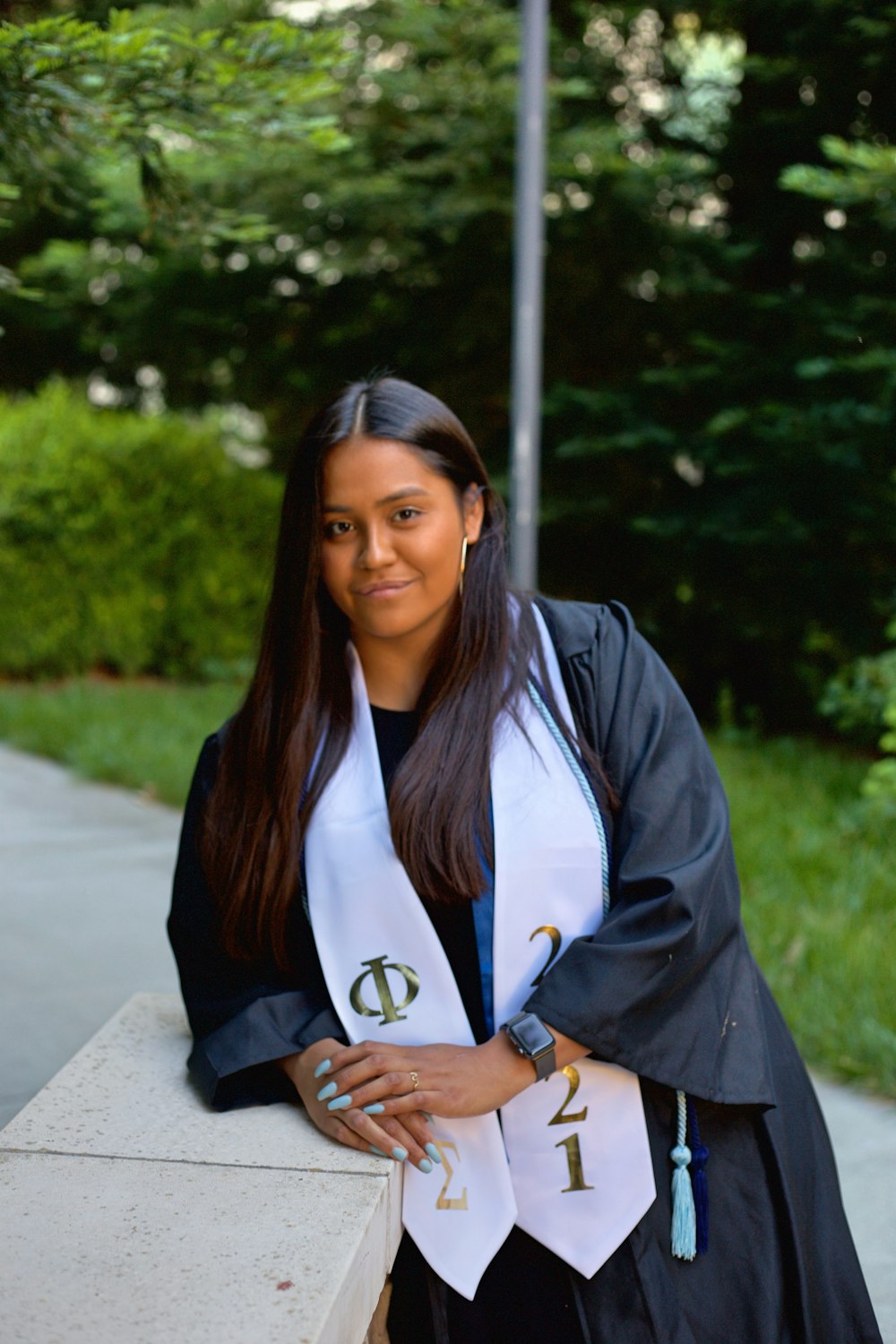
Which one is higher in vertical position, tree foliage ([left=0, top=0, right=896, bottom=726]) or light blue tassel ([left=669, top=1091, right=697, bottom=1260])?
tree foliage ([left=0, top=0, right=896, bottom=726])

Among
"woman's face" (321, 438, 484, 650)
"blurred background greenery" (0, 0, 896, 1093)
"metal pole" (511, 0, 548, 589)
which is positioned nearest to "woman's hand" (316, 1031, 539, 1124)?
"woman's face" (321, 438, 484, 650)

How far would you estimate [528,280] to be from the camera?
18.3ft

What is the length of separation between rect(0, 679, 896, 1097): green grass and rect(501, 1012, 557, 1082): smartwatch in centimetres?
187

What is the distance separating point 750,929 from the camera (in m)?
4.50

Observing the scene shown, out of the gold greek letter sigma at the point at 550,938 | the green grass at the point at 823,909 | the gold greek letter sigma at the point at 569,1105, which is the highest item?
the gold greek letter sigma at the point at 550,938

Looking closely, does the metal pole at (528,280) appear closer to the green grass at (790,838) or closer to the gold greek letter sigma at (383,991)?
the green grass at (790,838)

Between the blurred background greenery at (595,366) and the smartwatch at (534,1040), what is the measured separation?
277cm

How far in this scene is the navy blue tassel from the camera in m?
2.14

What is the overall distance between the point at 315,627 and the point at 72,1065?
0.88 metres

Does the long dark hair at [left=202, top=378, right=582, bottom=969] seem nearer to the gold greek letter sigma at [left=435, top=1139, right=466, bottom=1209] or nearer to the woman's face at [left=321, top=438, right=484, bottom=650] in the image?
the woman's face at [left=321, top=438, right=484, bottom=650]

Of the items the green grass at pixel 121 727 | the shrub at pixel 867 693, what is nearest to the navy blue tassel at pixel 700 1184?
the shrub at pixel 867 693

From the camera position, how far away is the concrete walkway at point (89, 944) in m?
3.18

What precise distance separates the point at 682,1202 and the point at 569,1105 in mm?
230

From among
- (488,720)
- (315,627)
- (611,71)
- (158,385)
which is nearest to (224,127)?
(315,627)
